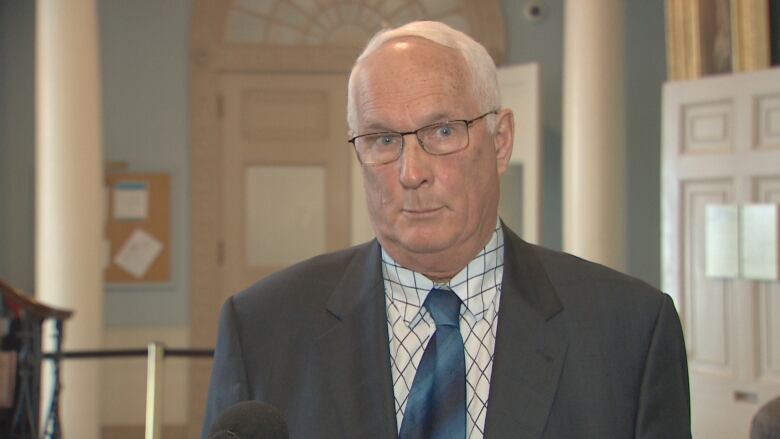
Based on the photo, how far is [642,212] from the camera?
787 cm

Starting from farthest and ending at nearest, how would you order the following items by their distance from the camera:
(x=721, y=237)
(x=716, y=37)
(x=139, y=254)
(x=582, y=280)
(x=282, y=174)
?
(x=282, y=174) < (x=139, y=254) < (x=716, y=37) < (x=721, y=237) < (x=582, y=280)

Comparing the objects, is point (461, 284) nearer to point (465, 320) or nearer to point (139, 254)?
point (465, 320)

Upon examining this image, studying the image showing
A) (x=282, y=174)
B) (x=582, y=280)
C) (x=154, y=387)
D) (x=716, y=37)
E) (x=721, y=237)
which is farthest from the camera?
(x=282, y=174)

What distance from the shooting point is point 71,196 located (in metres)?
5.78

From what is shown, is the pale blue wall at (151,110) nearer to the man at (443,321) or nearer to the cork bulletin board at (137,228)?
the cork bulletin board at (137,228)

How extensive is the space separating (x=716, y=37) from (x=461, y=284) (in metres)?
4.68

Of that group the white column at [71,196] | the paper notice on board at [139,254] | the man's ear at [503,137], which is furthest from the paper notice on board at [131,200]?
the man's ear at [503,137]

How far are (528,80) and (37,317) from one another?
12.0 ft

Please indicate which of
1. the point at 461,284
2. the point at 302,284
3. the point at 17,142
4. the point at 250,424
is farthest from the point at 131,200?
the point at 250,424

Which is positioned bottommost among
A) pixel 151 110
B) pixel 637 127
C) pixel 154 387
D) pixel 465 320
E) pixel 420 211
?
pixel 154 387

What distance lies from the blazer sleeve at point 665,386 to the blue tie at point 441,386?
234mm

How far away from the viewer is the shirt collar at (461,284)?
1.45 m

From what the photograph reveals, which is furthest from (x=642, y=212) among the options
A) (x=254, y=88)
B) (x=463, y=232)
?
(x=463, y=232)

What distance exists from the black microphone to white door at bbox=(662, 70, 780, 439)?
4494 millimetres
